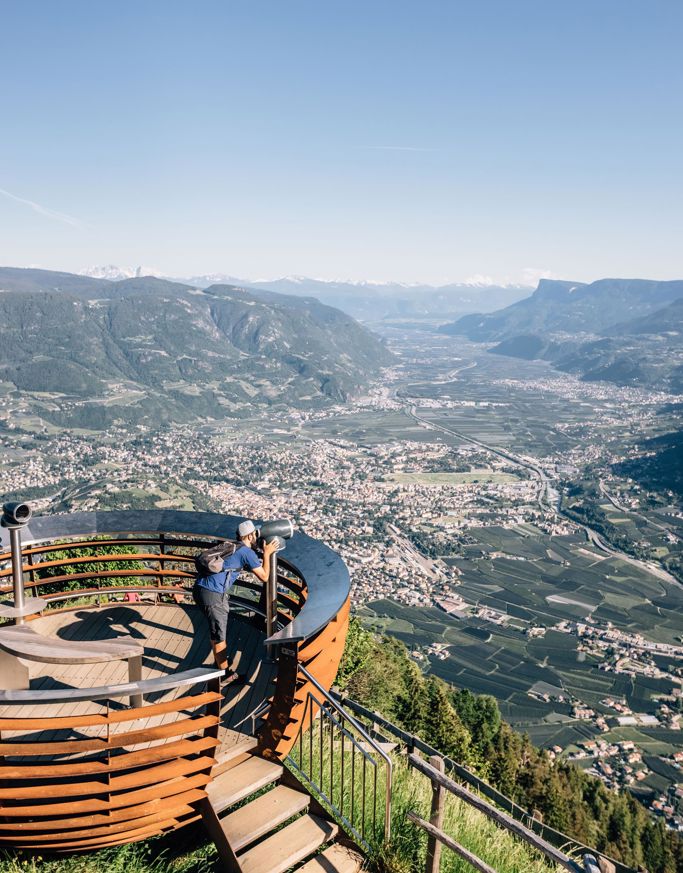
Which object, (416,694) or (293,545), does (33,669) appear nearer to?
(293,545)

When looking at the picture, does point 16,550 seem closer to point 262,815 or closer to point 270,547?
point 270,547

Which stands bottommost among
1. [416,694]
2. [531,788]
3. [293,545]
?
[531,788]

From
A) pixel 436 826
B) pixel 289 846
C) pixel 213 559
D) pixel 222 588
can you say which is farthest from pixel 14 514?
pixel 436 826

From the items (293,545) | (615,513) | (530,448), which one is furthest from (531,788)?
(530,448)

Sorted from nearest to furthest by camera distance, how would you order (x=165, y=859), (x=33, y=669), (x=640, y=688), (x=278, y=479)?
(x=165, y=859)
(x=33, y=669)
(x=640, y=688)
(x=278, y=479)

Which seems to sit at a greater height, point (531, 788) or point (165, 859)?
point (165, 859)

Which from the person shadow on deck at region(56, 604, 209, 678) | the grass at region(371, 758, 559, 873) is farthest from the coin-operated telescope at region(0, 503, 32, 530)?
the grass at region(371, 758, 559, 873)
